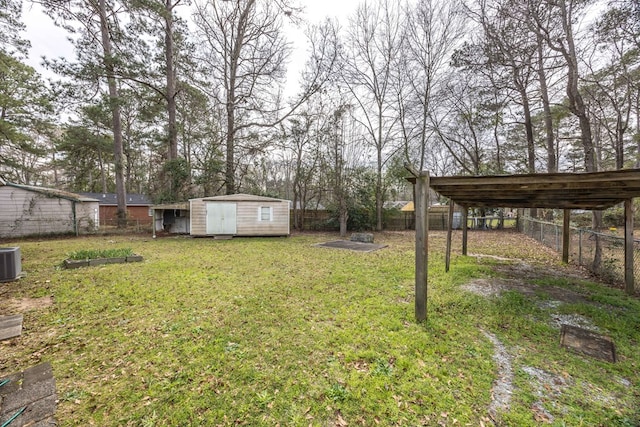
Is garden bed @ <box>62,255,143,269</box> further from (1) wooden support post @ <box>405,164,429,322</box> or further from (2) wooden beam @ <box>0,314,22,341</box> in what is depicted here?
(1) wooden support post @ <box>405,164,429,322</box>

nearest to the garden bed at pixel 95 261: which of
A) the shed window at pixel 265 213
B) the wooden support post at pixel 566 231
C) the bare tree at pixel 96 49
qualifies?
the bare tree at pixel 96 49

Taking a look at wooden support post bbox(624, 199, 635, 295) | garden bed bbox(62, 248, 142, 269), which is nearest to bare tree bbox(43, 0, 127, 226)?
garden bed bbox(62, 248, 142, 269)

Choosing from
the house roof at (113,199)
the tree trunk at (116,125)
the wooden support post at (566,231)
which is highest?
the tree trunk at (116,125)

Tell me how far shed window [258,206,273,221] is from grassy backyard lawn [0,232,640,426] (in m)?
7.14

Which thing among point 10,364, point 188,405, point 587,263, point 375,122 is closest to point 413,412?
point 188,405

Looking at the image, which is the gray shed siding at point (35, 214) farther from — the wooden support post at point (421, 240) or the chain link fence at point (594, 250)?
the chain link fence at point (594, 250)

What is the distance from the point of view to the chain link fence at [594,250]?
227 inches

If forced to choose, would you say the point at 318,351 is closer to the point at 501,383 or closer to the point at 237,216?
the point at 501,383

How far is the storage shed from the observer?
1235 centimetres

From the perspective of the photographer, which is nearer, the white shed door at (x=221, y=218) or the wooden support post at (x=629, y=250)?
the wooden support post at (x=629, y=250)

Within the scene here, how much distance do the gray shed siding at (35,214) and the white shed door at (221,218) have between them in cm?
715

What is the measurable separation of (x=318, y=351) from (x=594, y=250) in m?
Result: 8.78

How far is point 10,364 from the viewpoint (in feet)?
8.96

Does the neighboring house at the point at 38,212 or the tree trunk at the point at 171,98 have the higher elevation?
the tree trunk at the point at 171,98
